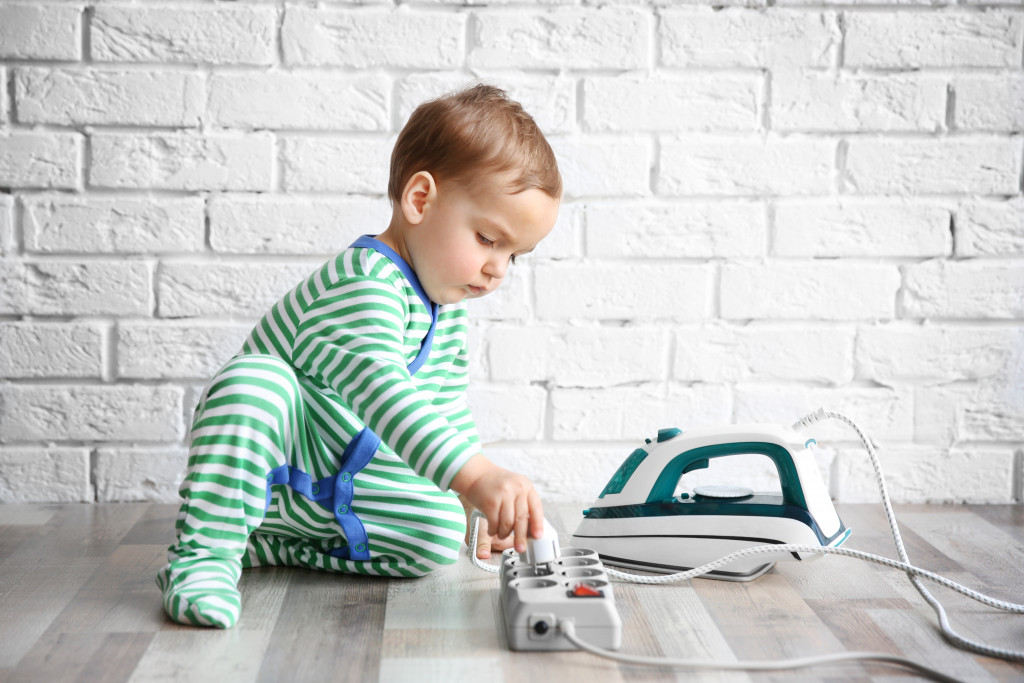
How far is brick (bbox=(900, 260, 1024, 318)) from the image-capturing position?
1519mm

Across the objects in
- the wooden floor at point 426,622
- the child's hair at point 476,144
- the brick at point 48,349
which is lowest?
the wooden floor at point 426,622

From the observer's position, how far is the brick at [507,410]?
151 centimetres

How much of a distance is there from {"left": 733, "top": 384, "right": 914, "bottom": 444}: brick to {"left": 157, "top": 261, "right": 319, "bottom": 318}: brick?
2.41 ft

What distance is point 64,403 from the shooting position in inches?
57.7

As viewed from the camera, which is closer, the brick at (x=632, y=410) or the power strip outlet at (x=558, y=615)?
the power strip outlet at (x=558, y=615)

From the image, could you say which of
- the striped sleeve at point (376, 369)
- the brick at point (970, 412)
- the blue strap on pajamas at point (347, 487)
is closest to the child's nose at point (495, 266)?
the striped sleeve at point (376, 369)

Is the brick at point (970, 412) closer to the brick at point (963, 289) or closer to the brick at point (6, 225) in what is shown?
the brick at point (963, 289)

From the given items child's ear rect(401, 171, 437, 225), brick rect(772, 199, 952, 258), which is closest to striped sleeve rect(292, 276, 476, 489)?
child's ear rect(401, 171, 437, 225)

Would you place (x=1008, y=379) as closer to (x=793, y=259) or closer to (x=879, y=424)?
(x=879, y=424)

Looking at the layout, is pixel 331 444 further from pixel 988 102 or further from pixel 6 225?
pixel 988 102

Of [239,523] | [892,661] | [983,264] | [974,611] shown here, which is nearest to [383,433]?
[239,523]

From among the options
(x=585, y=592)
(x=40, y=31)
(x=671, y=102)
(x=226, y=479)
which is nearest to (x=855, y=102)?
(x=671, y=102)

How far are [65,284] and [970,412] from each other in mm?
1447

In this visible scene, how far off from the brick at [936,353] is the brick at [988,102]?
327mm
